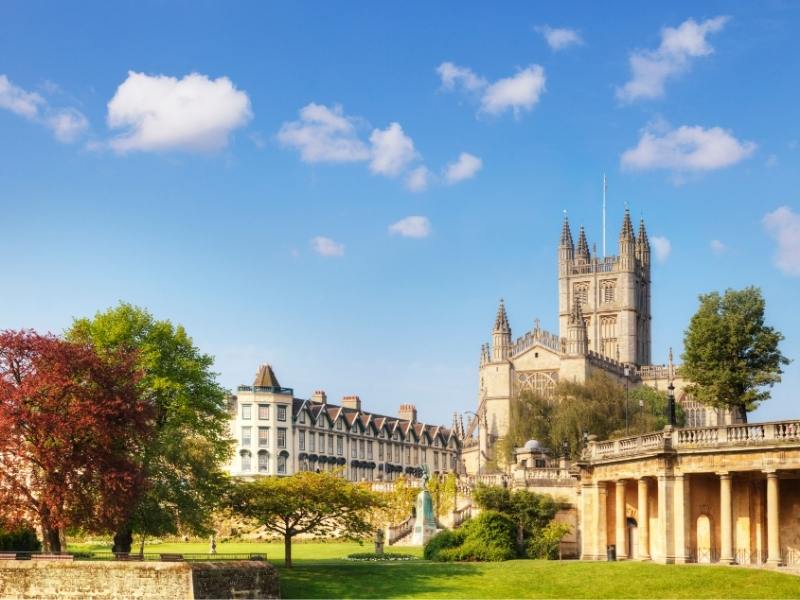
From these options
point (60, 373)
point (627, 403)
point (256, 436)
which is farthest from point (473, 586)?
point (256, 436)

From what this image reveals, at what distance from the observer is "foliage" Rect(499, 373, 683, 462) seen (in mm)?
106562

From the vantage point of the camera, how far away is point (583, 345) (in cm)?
13175

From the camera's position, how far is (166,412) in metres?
60.5

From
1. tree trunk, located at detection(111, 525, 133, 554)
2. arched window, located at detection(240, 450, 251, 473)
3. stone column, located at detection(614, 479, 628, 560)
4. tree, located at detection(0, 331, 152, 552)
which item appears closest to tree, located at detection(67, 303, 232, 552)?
tree trunk, located at detection(111, 525, 133, 554)

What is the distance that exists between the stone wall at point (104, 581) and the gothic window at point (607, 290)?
11845 centimetres

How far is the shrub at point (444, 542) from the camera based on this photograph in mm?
60963

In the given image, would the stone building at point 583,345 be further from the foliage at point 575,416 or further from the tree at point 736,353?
the tree at point 736,353

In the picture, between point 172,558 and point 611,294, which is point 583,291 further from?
point 172,558

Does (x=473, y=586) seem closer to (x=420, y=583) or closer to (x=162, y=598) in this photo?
(x=420, y=583)

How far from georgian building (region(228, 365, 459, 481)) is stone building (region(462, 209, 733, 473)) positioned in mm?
10554

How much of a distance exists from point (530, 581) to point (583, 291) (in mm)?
112799

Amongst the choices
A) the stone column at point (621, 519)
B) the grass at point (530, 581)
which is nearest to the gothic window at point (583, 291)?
the stone column at point (621, 519)

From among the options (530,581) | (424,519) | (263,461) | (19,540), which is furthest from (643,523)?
(263,461)

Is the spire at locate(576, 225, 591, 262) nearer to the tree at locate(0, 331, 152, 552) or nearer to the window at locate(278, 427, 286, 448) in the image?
the window at locate(278, 427, 286, 448)
